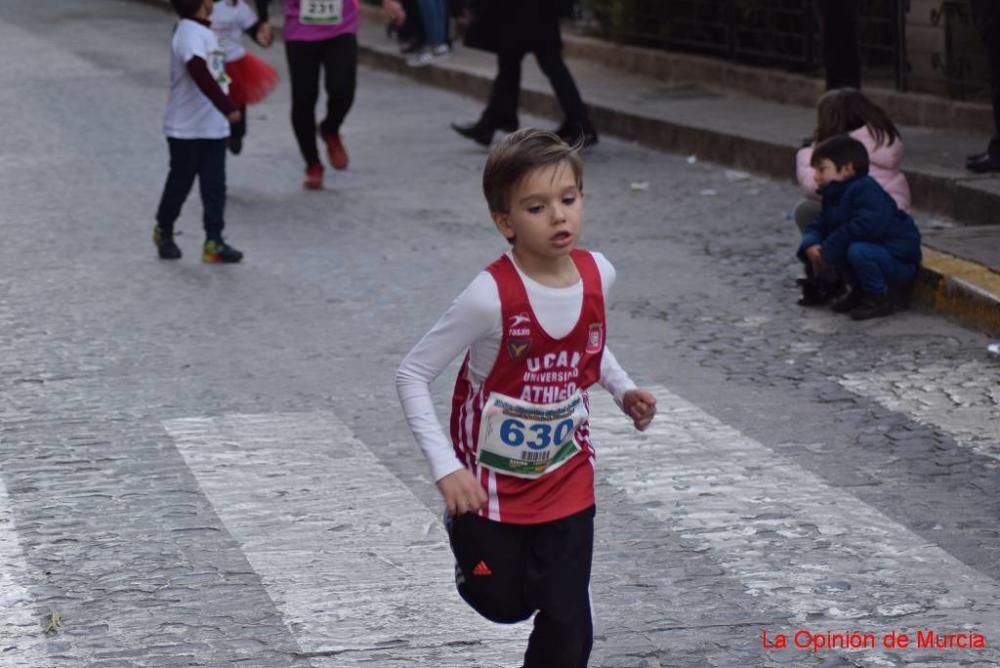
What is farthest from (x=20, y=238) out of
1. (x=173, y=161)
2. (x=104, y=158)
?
(x=104, y=158)

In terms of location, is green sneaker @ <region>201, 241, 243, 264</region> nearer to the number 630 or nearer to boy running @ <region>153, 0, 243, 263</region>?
boy running @ <region>153, 0, 243, 263</region>

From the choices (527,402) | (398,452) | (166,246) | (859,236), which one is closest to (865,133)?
(859,236)

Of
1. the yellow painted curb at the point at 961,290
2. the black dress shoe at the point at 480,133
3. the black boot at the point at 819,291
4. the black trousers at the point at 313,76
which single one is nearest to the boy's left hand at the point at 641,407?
the yellow painted curb at the point at 961,290

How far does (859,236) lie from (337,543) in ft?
11.3

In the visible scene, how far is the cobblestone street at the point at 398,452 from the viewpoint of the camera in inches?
180

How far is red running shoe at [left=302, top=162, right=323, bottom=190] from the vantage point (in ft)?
38.7

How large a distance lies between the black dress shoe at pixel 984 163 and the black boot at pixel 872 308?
8.02 feet

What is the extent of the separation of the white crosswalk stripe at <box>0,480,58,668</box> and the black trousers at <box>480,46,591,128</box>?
7.95 m

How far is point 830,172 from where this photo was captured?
26.1ft

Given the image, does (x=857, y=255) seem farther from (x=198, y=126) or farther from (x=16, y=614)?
(x=16, y=614)

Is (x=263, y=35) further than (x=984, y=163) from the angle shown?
Yes

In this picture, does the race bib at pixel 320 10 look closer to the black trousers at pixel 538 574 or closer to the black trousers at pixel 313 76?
the black trousers at pixel 313 76

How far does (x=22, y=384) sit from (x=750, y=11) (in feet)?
29.7

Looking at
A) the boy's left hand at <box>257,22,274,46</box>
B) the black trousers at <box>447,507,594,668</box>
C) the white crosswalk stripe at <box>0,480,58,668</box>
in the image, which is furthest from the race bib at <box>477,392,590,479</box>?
the boy's left hand at <box>257,22,274,46</box>
